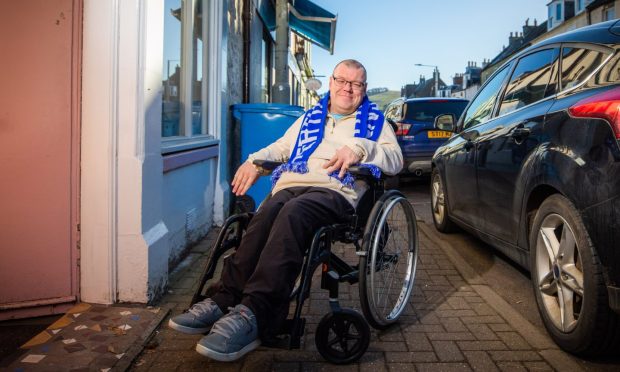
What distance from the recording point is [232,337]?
2.13 metres

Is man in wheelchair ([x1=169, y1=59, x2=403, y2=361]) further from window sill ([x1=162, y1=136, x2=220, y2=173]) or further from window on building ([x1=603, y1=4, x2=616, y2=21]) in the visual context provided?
window on building ([x1=603, y1=4, x2=616, y2=21])

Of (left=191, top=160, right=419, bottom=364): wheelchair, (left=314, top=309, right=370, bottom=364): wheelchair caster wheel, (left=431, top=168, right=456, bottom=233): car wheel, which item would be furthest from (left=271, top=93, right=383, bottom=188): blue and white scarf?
(left=431, top=168, right=456, bottom=233): car wheel

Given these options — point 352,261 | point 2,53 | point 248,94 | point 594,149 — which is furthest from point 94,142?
point 248,94

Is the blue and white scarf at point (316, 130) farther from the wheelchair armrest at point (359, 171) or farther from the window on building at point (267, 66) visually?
the window on building at point (267, 66)

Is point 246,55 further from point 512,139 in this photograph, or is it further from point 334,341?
point 334,341

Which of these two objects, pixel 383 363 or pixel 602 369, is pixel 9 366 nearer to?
pixel 383 363

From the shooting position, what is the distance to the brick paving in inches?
100

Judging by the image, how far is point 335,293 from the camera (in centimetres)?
258

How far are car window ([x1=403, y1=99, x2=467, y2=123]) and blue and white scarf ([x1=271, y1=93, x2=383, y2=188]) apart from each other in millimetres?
6806

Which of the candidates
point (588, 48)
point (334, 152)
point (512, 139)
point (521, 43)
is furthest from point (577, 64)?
point (521, 43)

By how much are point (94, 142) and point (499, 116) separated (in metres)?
2.80

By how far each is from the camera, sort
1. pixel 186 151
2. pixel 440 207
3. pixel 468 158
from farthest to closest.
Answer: pixel 440 207 → pixel 186 151 → pixel 468 158

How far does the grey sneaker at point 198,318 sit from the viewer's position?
7.59 ft

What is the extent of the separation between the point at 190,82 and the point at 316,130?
8.31 ft
